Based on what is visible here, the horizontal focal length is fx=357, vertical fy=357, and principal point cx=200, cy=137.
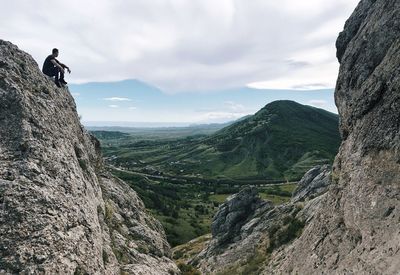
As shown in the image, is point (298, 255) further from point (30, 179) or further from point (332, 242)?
point (30, 179)

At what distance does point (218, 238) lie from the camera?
79375 millimetres

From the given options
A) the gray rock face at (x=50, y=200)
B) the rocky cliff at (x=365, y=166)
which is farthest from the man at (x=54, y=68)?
the rocky cliff at (x=365, y=166)

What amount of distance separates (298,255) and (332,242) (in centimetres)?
772

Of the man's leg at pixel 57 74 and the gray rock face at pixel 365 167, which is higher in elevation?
the man's leg at pixel 57 74

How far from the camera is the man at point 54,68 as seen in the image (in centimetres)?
3622

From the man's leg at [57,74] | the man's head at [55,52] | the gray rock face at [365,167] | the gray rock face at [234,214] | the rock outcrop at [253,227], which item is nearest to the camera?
the gray rock face at [365,167]

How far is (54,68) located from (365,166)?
3180 centimetres

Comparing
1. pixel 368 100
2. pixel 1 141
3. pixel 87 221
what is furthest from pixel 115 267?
pixel 368 100

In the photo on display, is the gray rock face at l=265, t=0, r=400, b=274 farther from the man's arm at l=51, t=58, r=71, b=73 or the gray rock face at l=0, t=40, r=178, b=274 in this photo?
the man's arm at l=51, t=58, r=71, b=73

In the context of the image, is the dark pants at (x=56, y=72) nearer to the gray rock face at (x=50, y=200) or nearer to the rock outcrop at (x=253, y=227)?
the gray rock face at (x=50, y=200)

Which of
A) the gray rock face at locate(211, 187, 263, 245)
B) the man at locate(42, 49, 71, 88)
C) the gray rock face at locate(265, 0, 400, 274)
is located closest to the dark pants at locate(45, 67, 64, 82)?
the man at locate(42, 49, 71, 88)

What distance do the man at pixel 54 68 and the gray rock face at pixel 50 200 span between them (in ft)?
6.96

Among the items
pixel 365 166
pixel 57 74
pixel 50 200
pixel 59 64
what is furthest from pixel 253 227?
pixel 50 200

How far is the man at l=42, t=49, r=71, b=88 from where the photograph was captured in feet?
119
